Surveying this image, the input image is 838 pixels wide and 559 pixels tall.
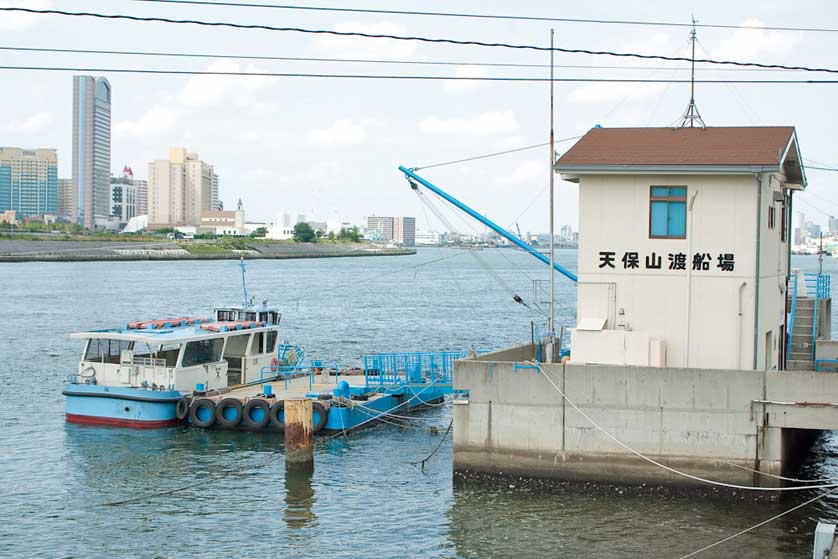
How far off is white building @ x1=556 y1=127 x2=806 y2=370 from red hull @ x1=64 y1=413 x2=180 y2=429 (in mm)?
13818

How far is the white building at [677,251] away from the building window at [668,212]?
0.08ft

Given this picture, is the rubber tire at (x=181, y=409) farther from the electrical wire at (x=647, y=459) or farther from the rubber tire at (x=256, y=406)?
the electrical wire at (x=647, y=459)

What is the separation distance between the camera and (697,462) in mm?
21000

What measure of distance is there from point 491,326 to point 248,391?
3759 cm

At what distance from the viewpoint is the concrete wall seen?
22359 mm

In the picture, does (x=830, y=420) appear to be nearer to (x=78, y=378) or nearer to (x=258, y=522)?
(x=258, y=522)

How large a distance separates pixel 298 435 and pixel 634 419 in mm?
8666

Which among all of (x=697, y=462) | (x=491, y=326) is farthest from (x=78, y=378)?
(x=491, y=326)

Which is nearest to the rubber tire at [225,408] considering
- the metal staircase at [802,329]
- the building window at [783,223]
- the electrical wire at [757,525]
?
the electrical wire at [757,525]

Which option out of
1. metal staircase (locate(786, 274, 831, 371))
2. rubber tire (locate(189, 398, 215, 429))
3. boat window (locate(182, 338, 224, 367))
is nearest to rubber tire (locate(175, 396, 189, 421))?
rubber tire (locate(189, 398, 215, 429))

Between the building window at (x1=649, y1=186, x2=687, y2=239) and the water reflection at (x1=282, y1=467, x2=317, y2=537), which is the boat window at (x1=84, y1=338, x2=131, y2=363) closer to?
the water reflection at (x1=282, y1=467, x2=317, y2=537)

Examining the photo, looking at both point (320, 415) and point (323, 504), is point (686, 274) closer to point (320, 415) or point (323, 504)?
point (323, 504)

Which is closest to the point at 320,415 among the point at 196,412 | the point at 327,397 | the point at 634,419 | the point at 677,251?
the point at 327,397

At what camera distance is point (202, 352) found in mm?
32062
